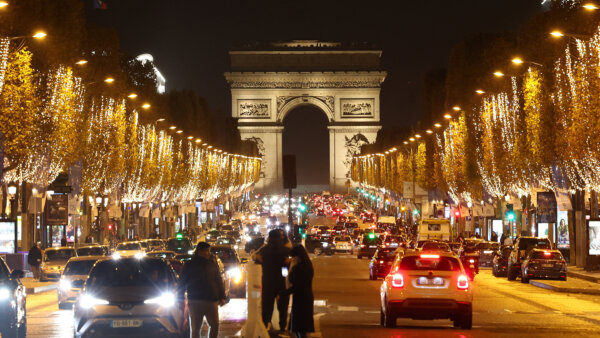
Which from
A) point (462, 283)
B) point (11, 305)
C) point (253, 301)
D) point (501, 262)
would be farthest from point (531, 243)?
point (11, 305)

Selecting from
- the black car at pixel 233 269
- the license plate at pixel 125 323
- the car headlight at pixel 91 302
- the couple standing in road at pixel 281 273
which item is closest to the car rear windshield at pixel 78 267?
the black car at pixel 233 269

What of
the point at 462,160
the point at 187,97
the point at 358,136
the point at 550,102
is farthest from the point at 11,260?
the point at 358,136

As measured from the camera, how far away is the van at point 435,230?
6956 centimetres

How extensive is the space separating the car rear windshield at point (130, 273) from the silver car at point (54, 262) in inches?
979

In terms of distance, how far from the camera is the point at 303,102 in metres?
184

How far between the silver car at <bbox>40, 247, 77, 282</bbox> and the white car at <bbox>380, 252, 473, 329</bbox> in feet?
69.2

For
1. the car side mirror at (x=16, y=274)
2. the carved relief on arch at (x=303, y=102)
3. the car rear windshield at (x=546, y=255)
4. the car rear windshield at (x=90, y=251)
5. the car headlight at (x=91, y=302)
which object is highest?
the carved relief on arch at (x=303, y=102)

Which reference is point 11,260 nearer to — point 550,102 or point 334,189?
point 550,102

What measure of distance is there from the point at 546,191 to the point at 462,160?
19.1 metres

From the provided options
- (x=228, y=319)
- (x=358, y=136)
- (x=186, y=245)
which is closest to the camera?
(x=228, y=319)

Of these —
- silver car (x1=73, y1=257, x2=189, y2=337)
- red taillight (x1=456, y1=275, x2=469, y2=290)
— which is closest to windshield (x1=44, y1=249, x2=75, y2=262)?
red taillight (x1=456, y1=275, x2=469, y2=290)

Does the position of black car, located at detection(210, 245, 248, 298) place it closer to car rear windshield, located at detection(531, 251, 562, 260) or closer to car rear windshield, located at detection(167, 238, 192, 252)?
car rear windshield, located at detection(531, 251, 562, 260)

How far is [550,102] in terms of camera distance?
5069 centimetres

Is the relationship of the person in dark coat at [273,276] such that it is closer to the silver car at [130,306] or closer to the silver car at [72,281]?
the silver car at [130,306]
